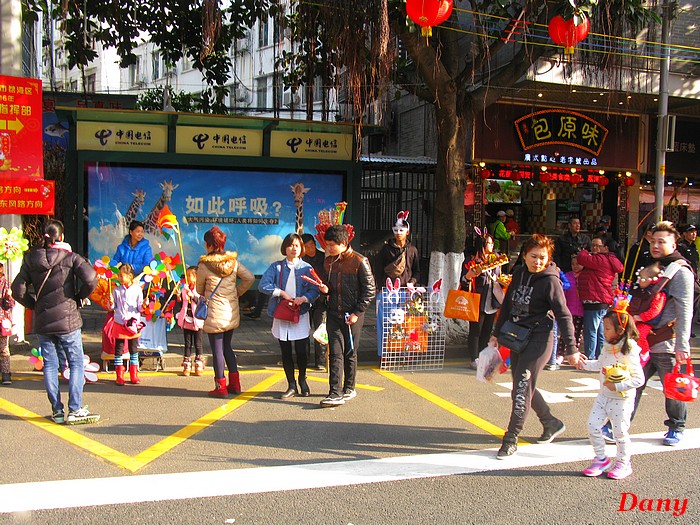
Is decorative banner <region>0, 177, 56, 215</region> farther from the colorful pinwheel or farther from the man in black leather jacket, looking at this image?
the man in black leather jacket

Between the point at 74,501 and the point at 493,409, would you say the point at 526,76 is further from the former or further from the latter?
the point at 74,501

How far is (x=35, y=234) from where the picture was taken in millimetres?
9641

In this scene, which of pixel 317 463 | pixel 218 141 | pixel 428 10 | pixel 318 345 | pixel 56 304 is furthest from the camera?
pixel 218 141

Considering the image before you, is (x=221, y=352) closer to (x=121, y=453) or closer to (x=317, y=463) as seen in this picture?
(x=121, y=453)

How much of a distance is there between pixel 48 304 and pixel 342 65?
5071mm

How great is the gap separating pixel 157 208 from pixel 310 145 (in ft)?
9.49

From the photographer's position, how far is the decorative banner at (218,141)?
36.3 feet

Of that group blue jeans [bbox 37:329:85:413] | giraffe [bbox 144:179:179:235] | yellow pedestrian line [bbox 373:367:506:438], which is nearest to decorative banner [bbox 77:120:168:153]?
giraffe [bbox 144:179:179:235]

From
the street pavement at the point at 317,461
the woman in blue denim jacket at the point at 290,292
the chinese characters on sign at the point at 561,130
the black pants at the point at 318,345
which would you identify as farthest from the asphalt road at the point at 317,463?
the chinese characters on sign at the point at 561,130

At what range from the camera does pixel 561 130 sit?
1393 centimetres

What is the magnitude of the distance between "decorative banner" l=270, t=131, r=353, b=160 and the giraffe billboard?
352mm

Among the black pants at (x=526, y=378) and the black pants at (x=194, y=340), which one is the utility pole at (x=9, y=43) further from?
the black pants at (x=526, y=378)

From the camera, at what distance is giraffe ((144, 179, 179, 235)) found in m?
11.1

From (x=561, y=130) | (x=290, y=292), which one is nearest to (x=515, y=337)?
(x=290, y=292)
